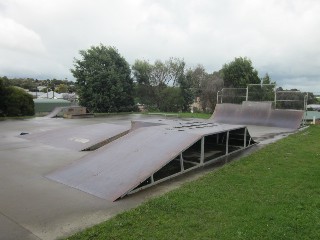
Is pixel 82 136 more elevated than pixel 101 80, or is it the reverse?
pixel 101 80

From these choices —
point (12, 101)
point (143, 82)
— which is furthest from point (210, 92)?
point (12, 101)

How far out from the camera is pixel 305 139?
12.0 m

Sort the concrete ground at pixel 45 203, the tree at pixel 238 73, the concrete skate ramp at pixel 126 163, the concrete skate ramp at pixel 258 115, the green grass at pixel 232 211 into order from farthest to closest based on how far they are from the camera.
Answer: the tree at pixel 238 73 < the concrete skate ramp at pixel 258 115 < the concrete skate ramp at pixel 126 163 < the concrete ground at pixel 45 203 < the green grass at pixel 232 211

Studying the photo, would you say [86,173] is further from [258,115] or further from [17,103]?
[17,103]

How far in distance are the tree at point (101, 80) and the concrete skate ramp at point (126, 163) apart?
20.2 metres

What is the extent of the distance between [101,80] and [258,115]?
1532cm

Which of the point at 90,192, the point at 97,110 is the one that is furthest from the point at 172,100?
the point at 90,192

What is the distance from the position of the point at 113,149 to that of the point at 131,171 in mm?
1600

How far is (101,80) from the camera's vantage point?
2780 centimetres

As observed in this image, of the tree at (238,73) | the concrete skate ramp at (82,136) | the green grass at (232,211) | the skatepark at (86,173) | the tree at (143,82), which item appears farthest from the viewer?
the tree at (143,82)

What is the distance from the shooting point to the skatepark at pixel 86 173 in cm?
448

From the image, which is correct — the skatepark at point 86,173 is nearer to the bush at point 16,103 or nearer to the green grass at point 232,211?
the green grass at point 232,211

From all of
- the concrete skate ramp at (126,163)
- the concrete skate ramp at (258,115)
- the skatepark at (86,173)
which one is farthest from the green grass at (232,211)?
the concrete skate ramp at (258,115)

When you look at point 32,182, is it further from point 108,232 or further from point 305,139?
point 305,139
